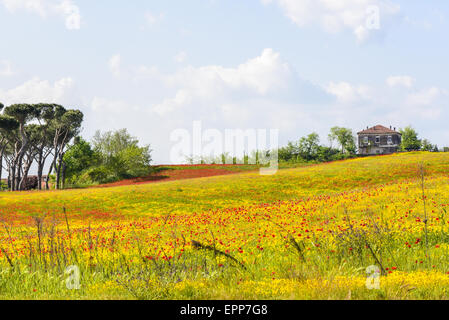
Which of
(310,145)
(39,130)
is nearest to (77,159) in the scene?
(39,130)

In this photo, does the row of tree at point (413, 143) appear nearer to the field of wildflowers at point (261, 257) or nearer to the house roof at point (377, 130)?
the house roof at point (377, 130)

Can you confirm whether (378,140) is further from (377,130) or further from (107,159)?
(107,159)

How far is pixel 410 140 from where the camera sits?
103875mm

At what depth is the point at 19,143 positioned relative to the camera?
71625 millimetres

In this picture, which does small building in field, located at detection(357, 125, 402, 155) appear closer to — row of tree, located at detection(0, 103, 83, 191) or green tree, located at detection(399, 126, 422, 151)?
green tree, located at detection(399, 126, 422, 151)

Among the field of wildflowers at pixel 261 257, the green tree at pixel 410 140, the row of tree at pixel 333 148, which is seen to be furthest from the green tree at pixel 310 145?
the field of wildflowers at pixel 261 257

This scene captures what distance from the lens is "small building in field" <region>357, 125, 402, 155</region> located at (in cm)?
11456

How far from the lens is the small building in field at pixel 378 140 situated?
115 m

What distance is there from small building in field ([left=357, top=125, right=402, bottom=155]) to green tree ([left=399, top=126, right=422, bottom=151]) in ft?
28.0

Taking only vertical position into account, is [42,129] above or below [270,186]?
above

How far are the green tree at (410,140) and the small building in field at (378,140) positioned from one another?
28.0 feet
